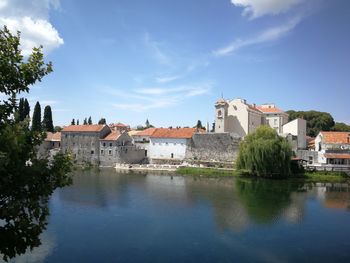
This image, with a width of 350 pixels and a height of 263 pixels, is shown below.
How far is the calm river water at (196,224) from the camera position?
14781 millimetres

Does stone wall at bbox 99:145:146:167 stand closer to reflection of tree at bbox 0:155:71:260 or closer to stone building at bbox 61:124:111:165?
stone building at bbox 61:124:111:165

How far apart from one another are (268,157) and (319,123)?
33656mm

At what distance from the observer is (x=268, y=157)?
36938 millimetres

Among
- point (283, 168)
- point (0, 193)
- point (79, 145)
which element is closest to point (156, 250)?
point (0, 193)

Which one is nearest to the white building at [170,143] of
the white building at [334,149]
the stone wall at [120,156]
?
the stone wall at [120,156]

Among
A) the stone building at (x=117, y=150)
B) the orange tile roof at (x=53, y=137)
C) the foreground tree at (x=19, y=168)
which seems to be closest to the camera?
the foreground tree at (x=19, y=168)

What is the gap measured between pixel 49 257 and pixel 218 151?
118ft

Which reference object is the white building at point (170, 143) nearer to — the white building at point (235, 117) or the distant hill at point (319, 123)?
Result: the white building at point (235, 117)

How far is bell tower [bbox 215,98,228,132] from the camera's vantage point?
49531 mm

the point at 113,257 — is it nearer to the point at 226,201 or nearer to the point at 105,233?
the point at 105,233

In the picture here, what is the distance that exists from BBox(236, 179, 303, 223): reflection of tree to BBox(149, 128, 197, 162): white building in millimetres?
15380

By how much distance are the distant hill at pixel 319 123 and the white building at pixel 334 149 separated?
72.3 feet

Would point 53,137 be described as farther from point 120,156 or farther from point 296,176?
point 296,176

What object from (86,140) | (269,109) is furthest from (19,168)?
(269,109)
